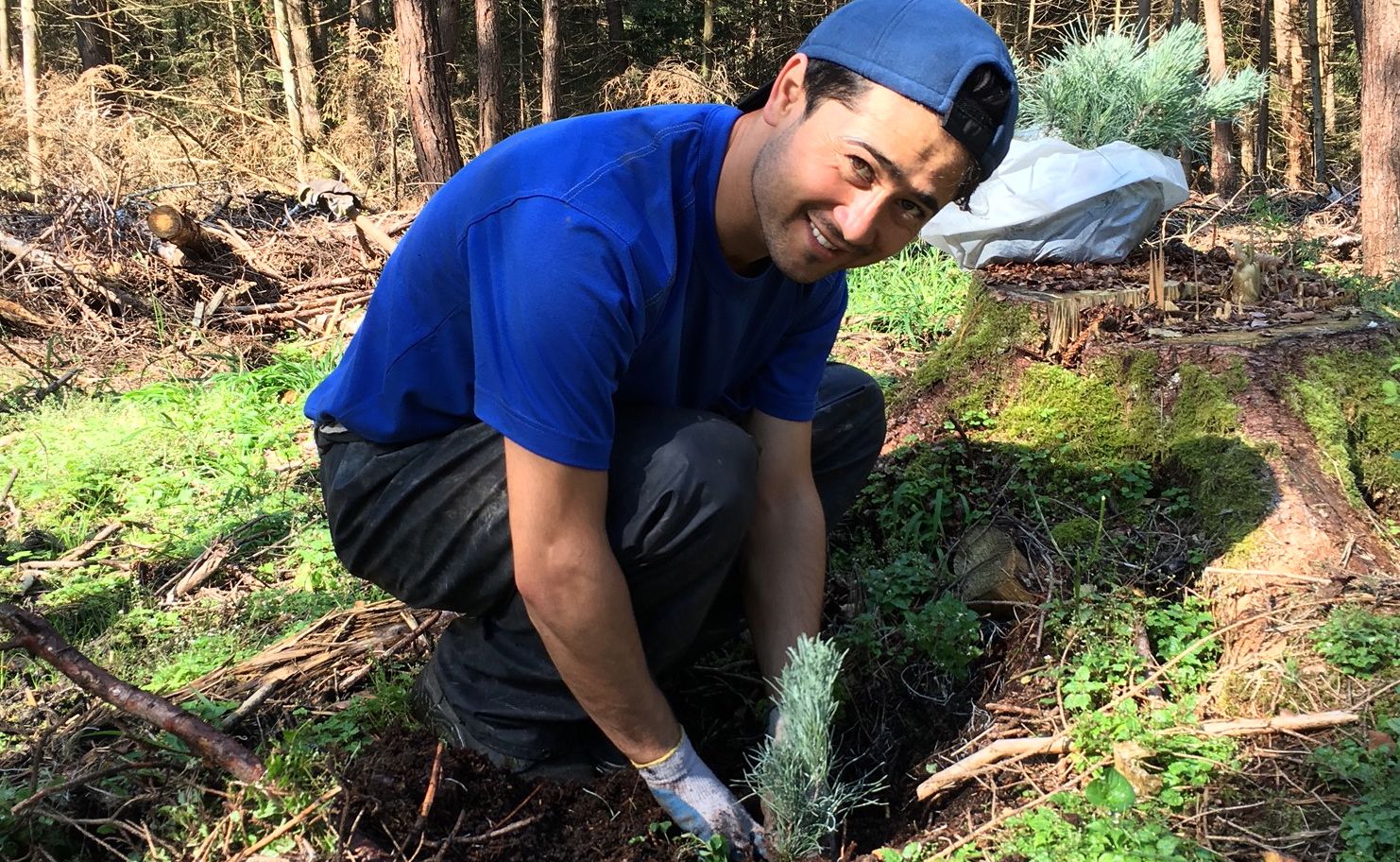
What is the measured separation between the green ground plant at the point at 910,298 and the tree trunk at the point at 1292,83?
353 inches

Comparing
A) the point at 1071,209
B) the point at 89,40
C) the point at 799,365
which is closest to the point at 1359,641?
the point at 799,365

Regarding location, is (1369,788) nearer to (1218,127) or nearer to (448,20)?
(1218,127)

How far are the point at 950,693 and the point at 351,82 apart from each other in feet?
33.1

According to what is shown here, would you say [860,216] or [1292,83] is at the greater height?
[1292,83]

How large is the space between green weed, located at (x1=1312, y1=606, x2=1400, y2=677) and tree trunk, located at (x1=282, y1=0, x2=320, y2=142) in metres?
11.2

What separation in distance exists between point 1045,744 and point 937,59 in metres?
1.24

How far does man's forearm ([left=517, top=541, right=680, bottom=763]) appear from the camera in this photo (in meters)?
1.49

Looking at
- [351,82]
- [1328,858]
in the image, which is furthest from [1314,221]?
[351,82]

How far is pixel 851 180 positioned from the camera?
145 centimetres

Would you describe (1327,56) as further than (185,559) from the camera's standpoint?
Yes

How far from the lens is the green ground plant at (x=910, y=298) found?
445 cm

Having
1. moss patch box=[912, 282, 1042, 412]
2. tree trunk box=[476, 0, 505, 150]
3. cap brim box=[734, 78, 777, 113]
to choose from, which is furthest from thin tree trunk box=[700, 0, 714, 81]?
cap brim box=[734, 78, 777, 113]

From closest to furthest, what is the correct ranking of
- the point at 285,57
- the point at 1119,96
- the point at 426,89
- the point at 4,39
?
the point at 1119,96, the point at 426,89, the point at 4,39, the point at 285,57

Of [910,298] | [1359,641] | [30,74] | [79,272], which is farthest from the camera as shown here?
[30,74]
